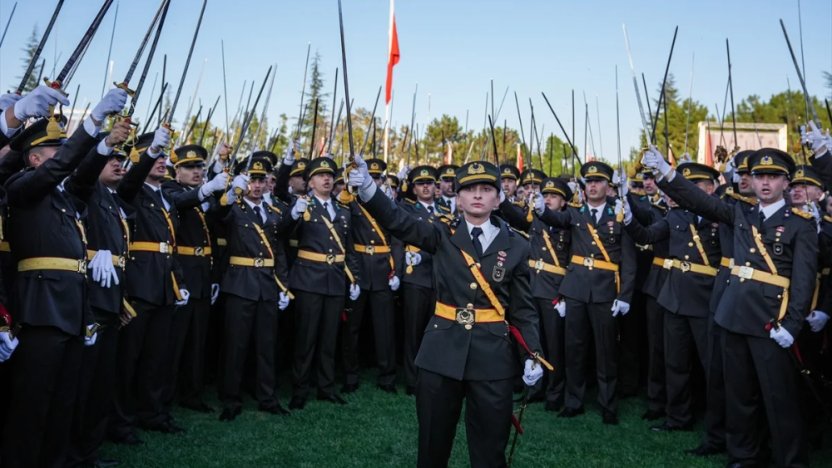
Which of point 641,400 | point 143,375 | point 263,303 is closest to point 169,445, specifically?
point 143,375

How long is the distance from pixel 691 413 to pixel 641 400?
4.20 feet

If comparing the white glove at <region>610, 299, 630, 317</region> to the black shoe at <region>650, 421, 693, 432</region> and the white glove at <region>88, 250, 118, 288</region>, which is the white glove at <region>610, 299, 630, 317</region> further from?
the white glove at <region>88, 250, 118, 288</region>

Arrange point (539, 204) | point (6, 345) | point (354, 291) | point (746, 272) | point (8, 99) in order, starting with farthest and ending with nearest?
point (354, 291) < point (539, 204) < point (746, 272) < point (8, 99) < point (6, 345)

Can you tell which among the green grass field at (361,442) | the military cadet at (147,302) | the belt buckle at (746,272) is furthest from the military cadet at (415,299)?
the belt buckle at (746,272)

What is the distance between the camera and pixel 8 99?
4309 millimetres

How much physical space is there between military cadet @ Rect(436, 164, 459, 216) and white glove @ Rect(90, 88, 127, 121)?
230 inches

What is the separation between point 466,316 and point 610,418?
4.13 meters

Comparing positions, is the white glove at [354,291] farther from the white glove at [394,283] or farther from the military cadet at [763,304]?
the military cadet at [763,304]

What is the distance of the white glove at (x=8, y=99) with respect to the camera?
168 inches

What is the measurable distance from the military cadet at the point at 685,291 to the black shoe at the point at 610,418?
0.44 m

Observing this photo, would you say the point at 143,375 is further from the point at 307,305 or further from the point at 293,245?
the point at 293,245

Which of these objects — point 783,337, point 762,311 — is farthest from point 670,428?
point 783,337

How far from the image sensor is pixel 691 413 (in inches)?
297

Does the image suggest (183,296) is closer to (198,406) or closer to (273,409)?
(198,406)
